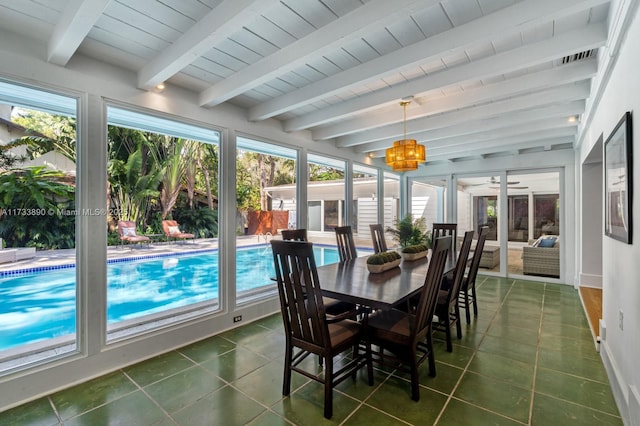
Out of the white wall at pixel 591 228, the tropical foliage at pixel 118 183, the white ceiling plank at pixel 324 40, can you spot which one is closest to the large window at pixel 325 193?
the tropical foliage at pixel 118 183

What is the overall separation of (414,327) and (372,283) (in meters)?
0.47

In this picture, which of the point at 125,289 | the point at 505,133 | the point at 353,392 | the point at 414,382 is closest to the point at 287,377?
the point at 353,392

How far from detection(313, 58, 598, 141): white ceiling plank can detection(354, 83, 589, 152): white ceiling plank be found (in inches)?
10.2

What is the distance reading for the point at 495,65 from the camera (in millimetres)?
2475

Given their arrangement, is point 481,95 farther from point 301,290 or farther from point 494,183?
point 494,183

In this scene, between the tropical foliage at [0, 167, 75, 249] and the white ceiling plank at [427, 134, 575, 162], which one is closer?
the tropical foliage at [0, 167, 75, 249]

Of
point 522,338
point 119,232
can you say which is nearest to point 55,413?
point 119,232

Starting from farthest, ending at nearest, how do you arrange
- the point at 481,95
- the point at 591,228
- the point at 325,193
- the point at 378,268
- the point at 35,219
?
the point at 325,193
the point at 591,228
the point at 481,95
the point at 378,268
the point at 35,219

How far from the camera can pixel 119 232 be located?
293 cm

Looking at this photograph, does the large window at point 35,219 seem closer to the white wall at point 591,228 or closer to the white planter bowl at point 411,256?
the white planter bowl at point 411,256

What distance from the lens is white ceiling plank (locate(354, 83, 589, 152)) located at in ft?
10.2

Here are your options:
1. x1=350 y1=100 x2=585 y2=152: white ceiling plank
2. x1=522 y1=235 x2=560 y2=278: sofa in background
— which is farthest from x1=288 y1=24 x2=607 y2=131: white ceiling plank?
x1=522 y1=235 x2=560 y2=278: sofa in background

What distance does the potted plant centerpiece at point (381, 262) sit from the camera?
2865mm

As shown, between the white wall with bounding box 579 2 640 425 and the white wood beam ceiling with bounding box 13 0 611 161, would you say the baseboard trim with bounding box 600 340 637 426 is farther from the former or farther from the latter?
the white wood beam ceiling with bounding box 13 0 611 161
